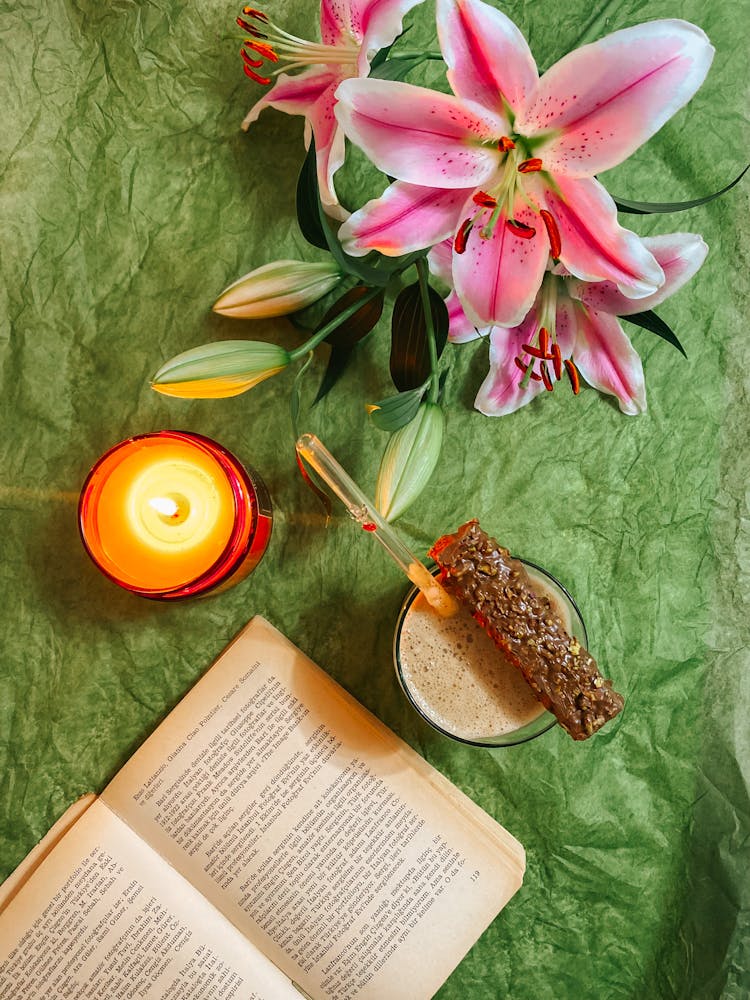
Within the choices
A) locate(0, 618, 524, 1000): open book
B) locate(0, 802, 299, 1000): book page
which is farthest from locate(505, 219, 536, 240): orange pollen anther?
locate(0, 802, 299, 1000): book page

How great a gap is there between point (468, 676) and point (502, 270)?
0.91 ft

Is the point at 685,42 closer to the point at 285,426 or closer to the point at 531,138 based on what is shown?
the point at 531,138

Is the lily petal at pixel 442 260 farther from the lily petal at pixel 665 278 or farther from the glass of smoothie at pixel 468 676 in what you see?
the glass of smoothie at pixel 468 676

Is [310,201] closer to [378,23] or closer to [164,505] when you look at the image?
[378,23]

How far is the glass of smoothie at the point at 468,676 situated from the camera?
0.65 metres

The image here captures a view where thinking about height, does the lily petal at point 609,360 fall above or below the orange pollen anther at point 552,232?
below

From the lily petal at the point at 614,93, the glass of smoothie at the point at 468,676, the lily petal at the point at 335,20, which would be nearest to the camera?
the lily petal at the point at 614,93

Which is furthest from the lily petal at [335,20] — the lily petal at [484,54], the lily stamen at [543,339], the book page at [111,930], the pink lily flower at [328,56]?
the book page at [111,930]

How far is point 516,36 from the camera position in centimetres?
46

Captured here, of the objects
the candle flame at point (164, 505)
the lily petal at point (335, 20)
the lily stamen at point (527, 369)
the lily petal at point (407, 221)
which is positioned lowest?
the lily stamen at point (527, 369)

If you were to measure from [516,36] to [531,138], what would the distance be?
52mm

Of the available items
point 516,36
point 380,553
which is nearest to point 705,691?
point 380,553

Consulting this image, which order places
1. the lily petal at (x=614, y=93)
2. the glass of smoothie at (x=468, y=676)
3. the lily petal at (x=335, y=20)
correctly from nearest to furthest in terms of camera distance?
the lily petal at (x=614, y=93) < the lily petal at (x=335, y=20) < the glass of smoothie at (x=468, y=676)

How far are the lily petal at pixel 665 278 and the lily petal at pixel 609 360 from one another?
0.02 meters
